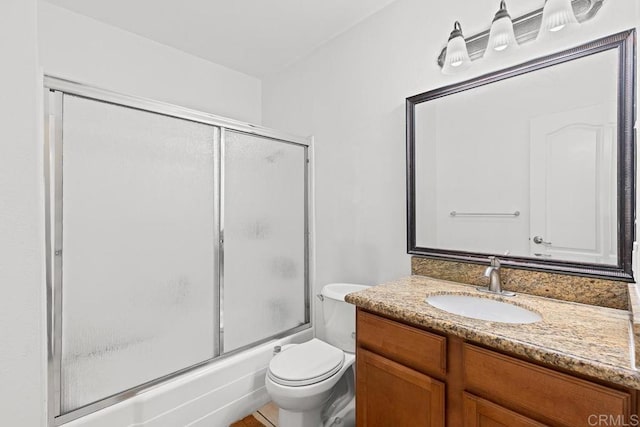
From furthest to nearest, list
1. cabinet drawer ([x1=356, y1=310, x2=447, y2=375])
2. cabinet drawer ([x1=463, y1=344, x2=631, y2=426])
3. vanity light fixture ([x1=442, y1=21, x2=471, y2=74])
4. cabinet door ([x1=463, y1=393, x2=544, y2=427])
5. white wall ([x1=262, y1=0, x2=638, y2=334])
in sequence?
1. white wall ([x1=262, y1=0, x2=638, y2=334])
2. vanity light fixture ([x1=442, y1=21, x2=471, y2=74])
3. cabinet drawer ([x1=356, y1=310, x2=447, y2=375])
4. cabinet door ([x1=463, y1=393, x2=544, y2=427])
5. cabinet drawer ([x1=463, y1=344, x2=631, y2=426])

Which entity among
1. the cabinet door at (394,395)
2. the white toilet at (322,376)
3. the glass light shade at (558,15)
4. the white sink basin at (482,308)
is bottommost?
the white toilet at (322,376)

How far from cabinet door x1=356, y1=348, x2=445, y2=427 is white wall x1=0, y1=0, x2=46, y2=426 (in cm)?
129

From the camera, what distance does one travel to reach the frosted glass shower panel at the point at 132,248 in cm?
134

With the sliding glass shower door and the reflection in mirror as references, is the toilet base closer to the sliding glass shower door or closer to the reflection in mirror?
the sliding glass shower door

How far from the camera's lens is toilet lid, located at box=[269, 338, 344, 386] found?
58.6 inches

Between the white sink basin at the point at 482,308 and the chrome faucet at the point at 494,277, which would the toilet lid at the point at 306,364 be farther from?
the chrome faucet at the point at 494,277

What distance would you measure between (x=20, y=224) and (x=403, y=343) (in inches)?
60.0

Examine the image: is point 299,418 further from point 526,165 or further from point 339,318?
point 526,165

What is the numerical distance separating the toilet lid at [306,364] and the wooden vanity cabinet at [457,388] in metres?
0.31

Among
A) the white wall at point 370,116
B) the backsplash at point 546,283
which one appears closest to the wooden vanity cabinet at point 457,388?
the backsplash at point 546,283

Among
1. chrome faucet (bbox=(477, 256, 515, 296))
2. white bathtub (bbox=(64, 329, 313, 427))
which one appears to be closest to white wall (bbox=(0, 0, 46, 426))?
white bathtub (bbox=(64, 329, 313, 427))

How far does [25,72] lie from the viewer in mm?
1182

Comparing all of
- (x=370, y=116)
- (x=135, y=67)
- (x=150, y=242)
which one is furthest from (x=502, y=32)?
(x=135, y=67)

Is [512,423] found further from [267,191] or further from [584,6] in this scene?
[267,191]
